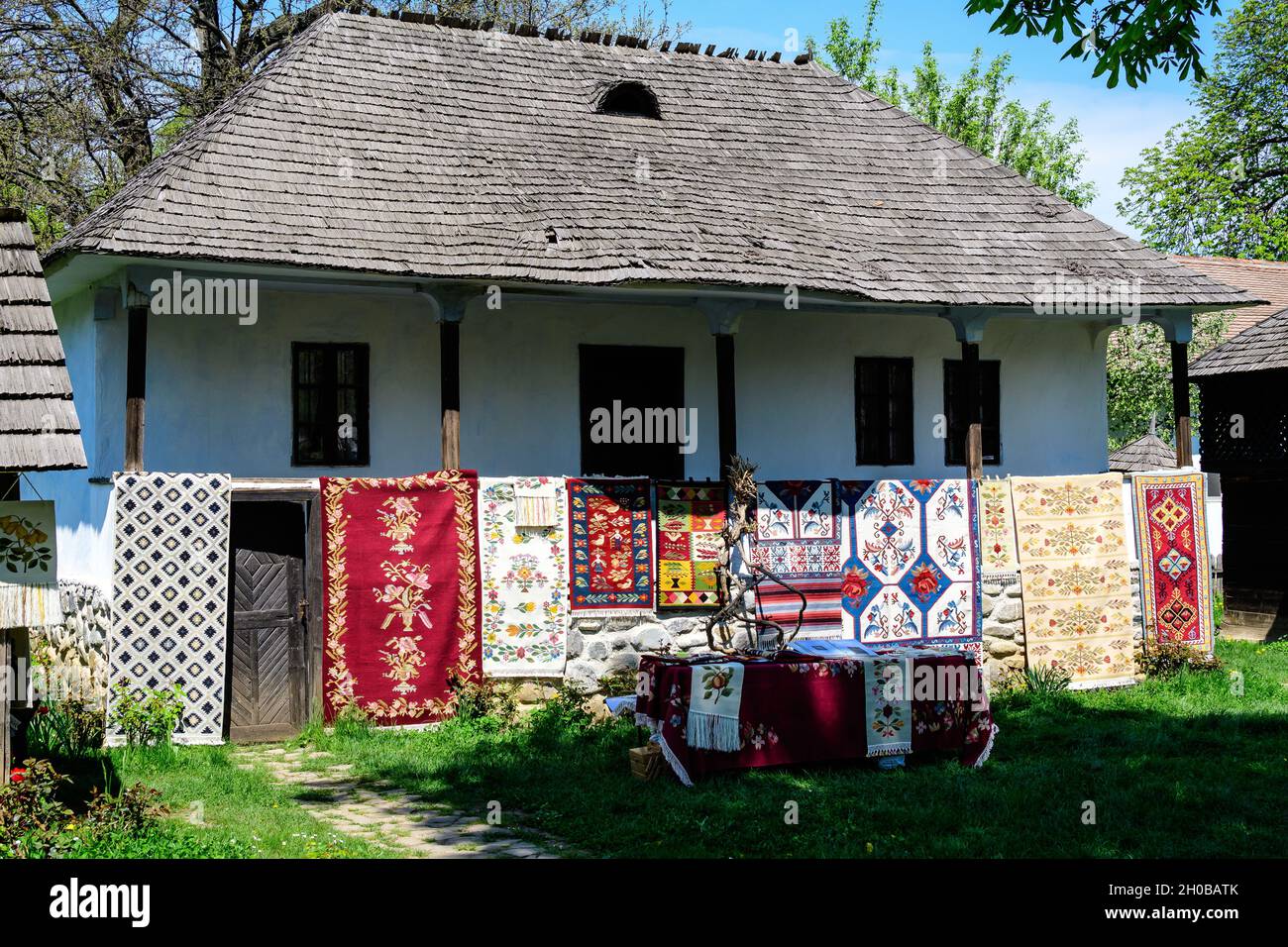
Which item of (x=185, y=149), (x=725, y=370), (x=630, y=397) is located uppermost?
(x=185, y=149)

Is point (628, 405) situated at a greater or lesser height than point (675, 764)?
greater

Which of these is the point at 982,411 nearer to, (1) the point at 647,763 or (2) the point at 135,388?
(1) the point at 647,763

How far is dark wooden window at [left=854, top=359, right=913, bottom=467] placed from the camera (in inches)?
563

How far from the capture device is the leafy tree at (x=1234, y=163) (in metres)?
33.3

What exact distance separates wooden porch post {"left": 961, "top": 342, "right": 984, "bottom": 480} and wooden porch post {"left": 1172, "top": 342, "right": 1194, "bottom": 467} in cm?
236

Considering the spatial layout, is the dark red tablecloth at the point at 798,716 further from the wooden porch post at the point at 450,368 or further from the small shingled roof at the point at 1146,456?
the small shingled roof at the point at 1146,456

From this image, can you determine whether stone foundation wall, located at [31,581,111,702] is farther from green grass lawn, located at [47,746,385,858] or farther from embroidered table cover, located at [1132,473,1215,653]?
embroidered table cover, located at [1132,473,1215,653]

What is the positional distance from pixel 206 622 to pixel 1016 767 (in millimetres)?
6295

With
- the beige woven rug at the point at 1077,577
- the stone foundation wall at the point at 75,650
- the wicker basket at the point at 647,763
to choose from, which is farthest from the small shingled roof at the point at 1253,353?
the stone foundation wall at the point at 75,650

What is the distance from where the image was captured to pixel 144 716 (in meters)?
9.76

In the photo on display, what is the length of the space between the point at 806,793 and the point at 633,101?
361 inches

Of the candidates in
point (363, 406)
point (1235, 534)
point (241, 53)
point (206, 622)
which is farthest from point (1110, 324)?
point (241, 53)

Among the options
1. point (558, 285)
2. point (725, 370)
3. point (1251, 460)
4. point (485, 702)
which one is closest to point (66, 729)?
point (485, 702)

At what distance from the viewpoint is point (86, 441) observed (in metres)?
12.0
